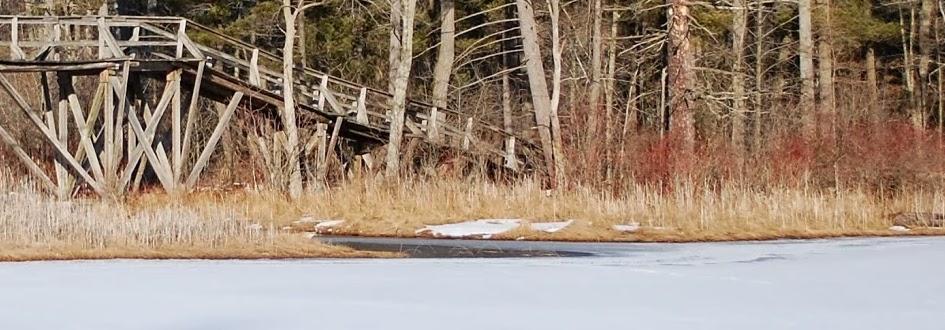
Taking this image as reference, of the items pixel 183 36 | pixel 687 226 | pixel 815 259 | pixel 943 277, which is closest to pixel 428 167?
pixel 183 36

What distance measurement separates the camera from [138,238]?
13.5m

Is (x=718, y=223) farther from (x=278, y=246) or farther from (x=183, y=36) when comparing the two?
(x=183, y=36)

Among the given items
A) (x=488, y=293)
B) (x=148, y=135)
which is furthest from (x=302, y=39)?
(x=488, y=293)

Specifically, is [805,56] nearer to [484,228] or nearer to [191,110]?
[484,228]

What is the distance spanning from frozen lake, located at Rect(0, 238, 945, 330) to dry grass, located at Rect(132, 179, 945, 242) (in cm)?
439

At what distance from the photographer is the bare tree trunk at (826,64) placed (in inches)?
1067

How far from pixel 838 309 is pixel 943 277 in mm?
2257

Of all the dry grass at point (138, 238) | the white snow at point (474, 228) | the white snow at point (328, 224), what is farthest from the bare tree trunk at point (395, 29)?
the dry grass at point (138, 238)

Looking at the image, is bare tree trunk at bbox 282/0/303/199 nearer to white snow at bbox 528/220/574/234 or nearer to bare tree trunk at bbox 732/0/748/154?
white snow at bbox 528/220/574/234

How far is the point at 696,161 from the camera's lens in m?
19.8

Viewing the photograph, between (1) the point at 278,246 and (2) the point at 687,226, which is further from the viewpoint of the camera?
(2) the point at 687,226

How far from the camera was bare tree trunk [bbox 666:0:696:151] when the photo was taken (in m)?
20.1

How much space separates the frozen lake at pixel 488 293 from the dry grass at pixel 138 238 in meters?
1.09

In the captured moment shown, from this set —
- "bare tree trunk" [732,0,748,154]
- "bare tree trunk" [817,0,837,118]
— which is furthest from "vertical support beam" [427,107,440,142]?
"bare tree trunk" [817,0,837,118]
